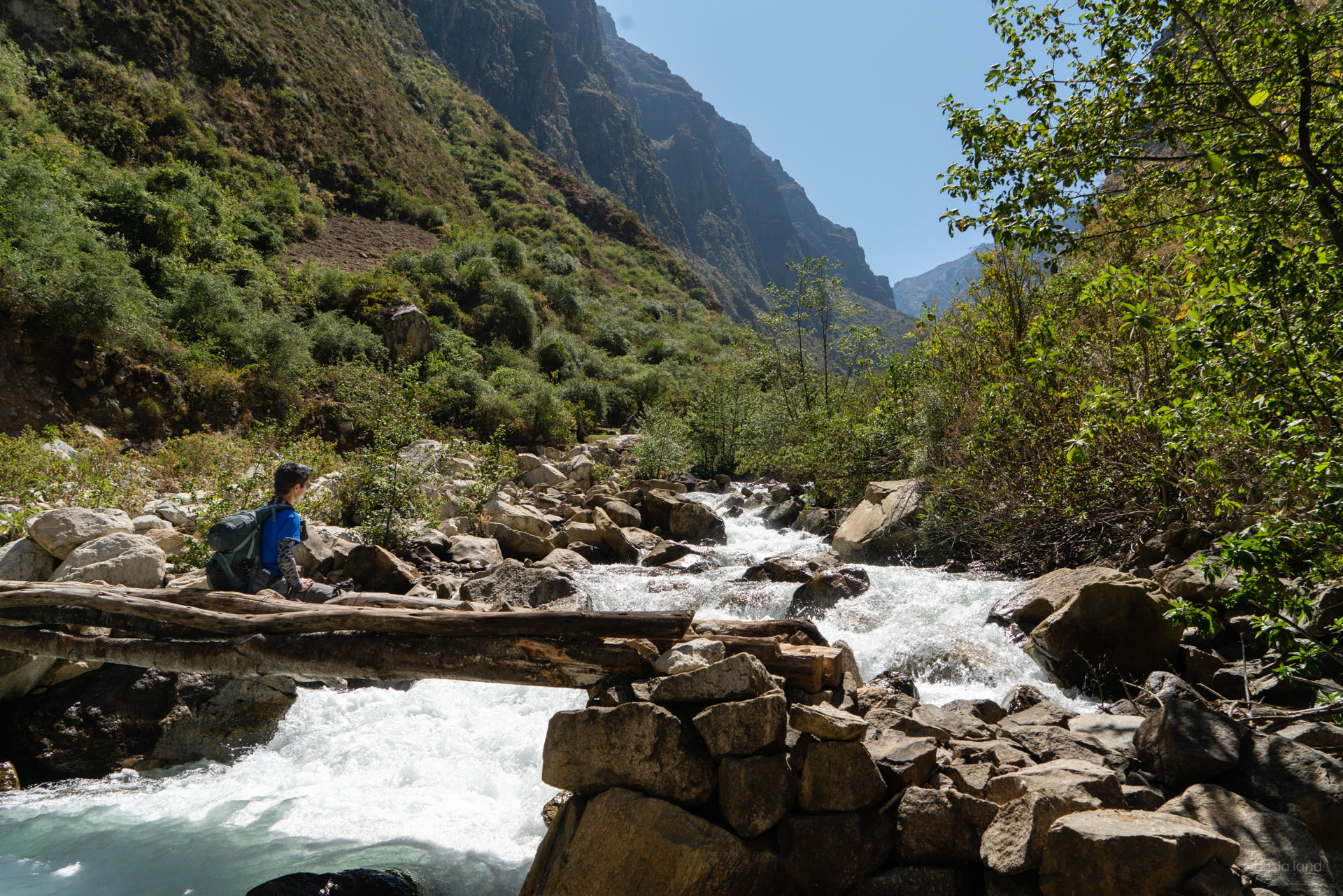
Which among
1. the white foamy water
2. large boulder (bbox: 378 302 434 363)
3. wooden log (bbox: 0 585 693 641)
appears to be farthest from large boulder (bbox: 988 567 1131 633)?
large boulder (bbox: 378 302 434 363)

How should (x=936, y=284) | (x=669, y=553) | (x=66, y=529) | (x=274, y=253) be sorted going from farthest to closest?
(x=936, y=284)
(x=274, y=253)
(x=669, y=553)
(x=66, y=529)

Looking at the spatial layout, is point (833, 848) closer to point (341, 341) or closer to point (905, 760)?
point (905, 760)

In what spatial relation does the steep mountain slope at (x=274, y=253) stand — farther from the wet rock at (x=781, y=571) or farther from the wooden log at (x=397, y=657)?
the wooden log at (x=397, y=657)

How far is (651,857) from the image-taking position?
118 inches

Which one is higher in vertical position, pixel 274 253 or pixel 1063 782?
pixel 274 253

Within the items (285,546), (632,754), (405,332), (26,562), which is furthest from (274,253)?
(632,754)

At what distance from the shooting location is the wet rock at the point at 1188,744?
9.84ft

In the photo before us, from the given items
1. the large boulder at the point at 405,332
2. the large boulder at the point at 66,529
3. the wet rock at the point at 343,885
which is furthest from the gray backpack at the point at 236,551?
the large boulder at the point at 405,332

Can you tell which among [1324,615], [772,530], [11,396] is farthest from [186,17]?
[1324,615]

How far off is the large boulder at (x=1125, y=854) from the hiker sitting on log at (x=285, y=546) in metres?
4.70

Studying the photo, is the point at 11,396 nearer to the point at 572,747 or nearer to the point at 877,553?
the point at 572,747

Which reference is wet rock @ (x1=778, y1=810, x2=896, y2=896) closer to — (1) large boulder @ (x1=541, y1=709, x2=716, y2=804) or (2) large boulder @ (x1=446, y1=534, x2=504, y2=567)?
(1) large boulder @ (x1=541, y1=709, x2=716, y2=804)

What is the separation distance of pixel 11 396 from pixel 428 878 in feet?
38.8

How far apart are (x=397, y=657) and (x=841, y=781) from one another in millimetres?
2509
